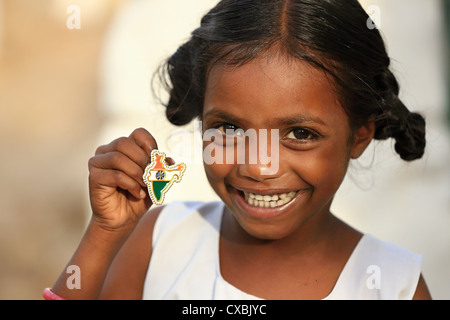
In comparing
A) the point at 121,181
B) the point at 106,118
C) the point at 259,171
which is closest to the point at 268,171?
the point at 259,171

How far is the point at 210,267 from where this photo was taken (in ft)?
5.52

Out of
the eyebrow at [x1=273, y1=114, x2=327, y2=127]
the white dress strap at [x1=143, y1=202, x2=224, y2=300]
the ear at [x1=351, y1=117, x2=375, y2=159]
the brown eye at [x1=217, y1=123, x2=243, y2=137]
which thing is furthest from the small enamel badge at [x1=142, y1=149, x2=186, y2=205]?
the ear at [x1=351, y1=117, x2=375, y2=159]

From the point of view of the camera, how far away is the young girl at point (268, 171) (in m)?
1.38

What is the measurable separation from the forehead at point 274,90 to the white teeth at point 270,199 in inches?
8.4

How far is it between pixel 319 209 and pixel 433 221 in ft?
6.51

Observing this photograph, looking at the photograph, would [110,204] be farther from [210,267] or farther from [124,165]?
[210,267]

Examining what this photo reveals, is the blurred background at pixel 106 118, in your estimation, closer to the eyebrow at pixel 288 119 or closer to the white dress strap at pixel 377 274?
the white dress strap at pixel 377 274

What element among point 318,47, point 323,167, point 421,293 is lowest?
point 421,293

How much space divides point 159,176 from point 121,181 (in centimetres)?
12

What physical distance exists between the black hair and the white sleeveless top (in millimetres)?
348

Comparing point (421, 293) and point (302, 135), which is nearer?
point (302, 135)

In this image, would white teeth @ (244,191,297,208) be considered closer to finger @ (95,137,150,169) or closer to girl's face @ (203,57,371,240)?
girl's face @ (203,57,371,240)

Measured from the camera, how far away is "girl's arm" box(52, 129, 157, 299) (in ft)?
4.64

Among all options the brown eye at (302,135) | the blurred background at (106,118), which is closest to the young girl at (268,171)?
the brown eye at (302,135)
